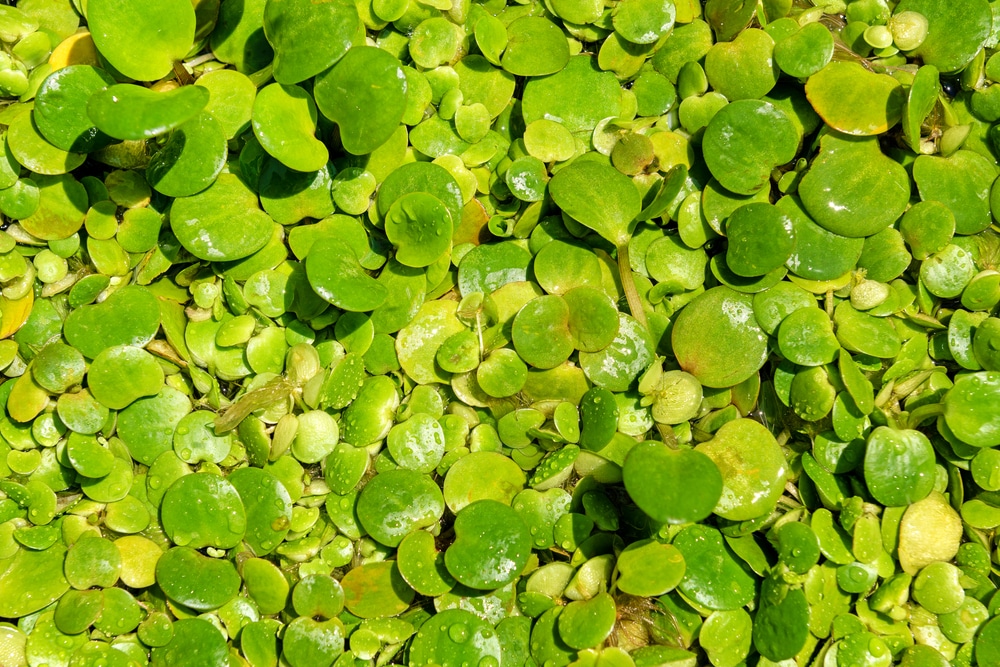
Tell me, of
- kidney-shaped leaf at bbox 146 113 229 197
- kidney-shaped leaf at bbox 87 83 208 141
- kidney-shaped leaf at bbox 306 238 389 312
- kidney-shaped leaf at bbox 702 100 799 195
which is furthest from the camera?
kidney-shaped leaf at bbox 702 100 799 195

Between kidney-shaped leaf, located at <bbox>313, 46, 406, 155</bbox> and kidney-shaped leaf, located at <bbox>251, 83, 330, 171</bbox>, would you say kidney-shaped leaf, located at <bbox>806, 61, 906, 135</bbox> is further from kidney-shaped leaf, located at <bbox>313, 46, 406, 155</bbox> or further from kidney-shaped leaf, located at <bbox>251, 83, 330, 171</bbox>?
kidney-shaped leaf, located at <bbox>251, 83, 330, 171</bbox>

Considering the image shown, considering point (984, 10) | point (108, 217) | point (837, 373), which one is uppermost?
point (984, 10)

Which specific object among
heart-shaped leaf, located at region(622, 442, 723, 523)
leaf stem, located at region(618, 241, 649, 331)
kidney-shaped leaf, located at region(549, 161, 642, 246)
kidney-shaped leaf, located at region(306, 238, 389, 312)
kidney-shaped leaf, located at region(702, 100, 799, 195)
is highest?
kidney-shaped leaf, located at region(702, 100, 799, 195)

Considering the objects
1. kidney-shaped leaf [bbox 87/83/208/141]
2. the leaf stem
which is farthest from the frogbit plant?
kidney-shaped leaf [bbox 87/83/208/141]

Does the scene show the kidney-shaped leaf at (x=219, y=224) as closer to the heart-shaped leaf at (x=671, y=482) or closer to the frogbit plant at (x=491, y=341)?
the frogbit plant at (x=491, y=341)

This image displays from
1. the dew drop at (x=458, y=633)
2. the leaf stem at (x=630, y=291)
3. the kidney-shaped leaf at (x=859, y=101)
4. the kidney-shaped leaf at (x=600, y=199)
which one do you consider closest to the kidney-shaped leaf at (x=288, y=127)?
the kidney-shaped leaf at (x=600, y=199)

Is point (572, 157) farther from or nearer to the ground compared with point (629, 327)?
farther from the ground

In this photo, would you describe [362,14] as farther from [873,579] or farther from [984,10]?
[873,579]

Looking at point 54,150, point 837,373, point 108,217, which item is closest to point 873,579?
point 837,373
